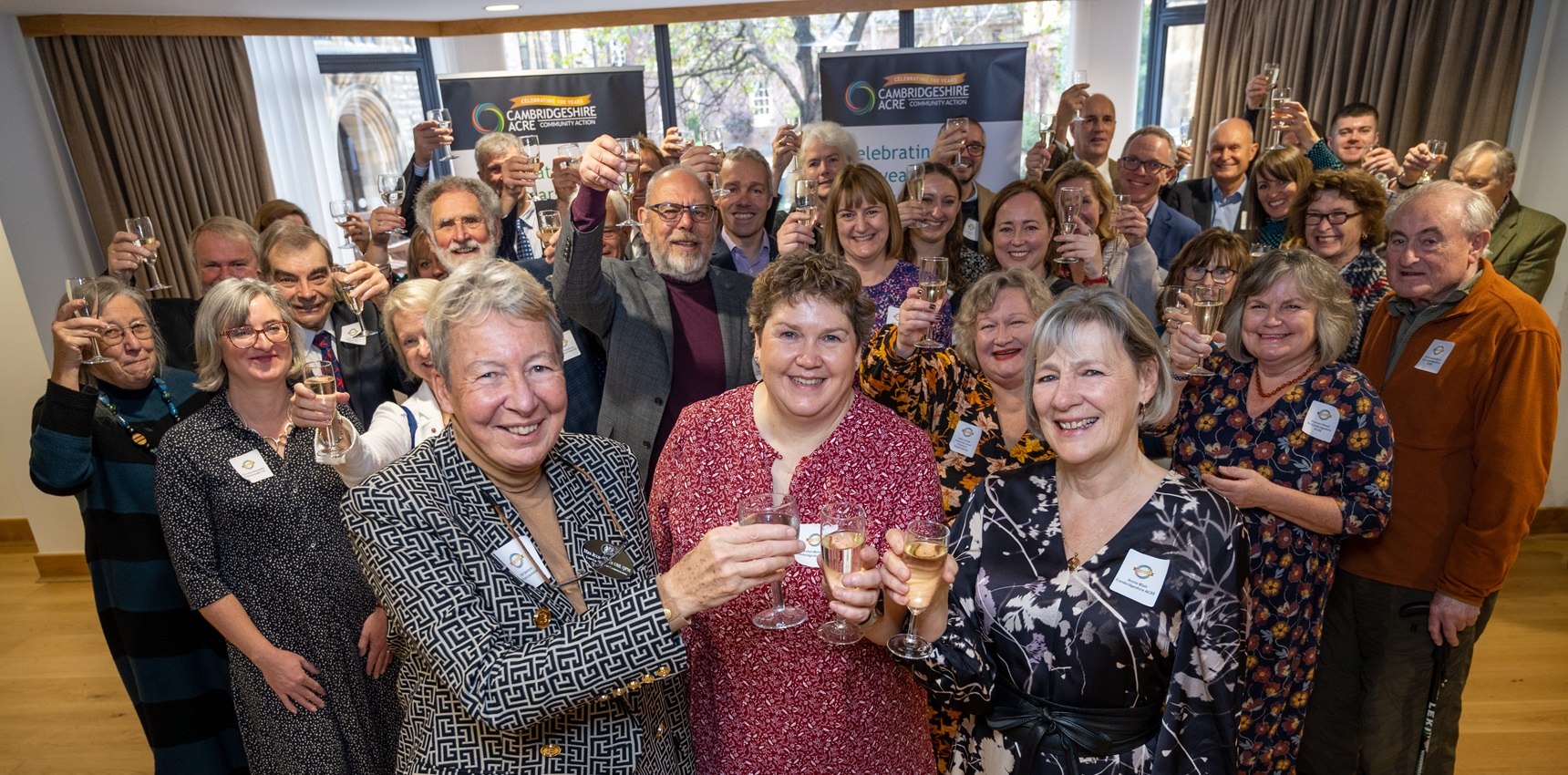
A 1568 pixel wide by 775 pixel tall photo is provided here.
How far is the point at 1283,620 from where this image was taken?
2623 mm

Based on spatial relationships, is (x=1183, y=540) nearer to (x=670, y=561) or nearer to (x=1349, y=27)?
(x=670, y=561)

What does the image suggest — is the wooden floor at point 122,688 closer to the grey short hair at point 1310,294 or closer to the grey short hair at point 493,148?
the grey short hair at point 1310,294

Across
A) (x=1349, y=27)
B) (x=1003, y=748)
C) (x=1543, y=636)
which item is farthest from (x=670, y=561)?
(x=1349, y=27)

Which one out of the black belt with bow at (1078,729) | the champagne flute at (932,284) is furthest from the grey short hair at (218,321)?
the black belt with bow at (1078,729)

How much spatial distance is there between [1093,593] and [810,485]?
66 cm

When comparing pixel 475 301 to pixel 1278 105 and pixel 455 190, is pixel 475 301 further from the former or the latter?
pixel 1278 105

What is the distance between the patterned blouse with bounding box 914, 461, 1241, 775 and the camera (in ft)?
5.89

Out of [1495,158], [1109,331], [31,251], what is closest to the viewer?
[1109,331]

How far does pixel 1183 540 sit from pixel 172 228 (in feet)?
24.2

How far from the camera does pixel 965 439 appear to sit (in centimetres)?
269

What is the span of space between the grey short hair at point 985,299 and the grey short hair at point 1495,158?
10.7ft

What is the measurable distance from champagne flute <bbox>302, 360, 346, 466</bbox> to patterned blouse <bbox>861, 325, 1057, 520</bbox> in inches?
59.6

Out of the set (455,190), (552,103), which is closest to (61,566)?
(455,190)

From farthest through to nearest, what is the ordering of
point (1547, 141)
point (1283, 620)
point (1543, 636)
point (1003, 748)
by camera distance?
1. point (1547, 141)
2. point (1543, 636)
3. point (1283, 620)
4. point (1003, 748)
